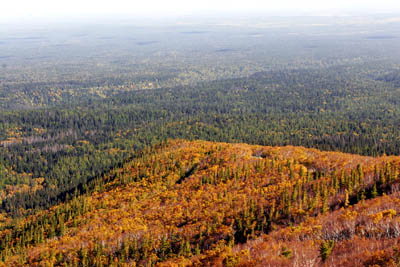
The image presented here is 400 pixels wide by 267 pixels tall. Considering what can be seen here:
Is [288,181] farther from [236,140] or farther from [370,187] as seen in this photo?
[236,140]

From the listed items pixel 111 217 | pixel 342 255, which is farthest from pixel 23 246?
pixel 342 255

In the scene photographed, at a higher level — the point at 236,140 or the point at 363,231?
the point at 363,231

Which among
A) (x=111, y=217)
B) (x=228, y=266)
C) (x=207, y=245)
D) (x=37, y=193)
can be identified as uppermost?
(x=228, y=266)

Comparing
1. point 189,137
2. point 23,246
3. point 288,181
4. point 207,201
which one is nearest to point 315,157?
point 288,181

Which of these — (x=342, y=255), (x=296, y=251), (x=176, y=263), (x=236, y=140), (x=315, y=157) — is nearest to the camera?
(x=342, y=255)

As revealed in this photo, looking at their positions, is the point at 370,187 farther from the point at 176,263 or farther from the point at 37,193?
the point at 37,193

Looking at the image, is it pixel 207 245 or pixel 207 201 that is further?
pixel 207 201

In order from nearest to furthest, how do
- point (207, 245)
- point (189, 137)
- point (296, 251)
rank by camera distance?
1. point (296, 251)
2. point (207, 245)
3. point (189, 137)
